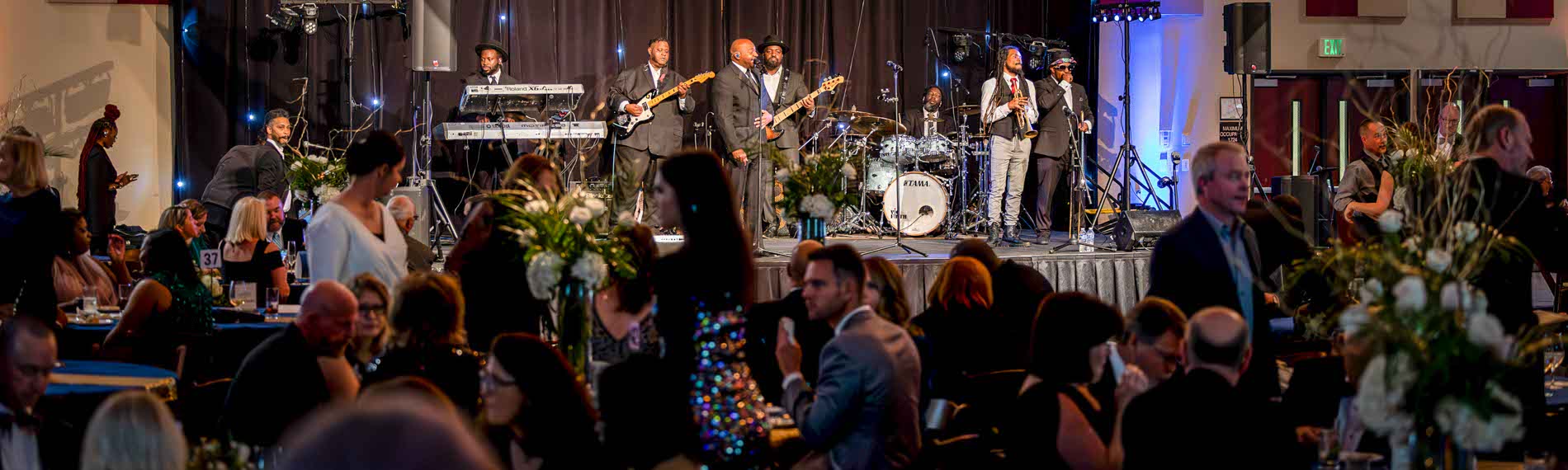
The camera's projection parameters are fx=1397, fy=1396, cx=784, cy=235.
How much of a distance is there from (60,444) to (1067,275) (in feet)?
24.6

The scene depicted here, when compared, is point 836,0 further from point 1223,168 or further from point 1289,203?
point 1223,168

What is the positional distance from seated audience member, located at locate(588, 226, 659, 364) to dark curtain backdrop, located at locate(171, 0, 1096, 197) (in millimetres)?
8588

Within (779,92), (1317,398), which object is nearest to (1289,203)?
(1317,398)

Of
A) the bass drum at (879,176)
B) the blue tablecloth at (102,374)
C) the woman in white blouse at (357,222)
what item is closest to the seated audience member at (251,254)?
the blue tablecloth at (102,374)

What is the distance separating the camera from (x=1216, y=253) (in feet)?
14.0

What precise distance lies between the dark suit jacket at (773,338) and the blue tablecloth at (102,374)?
6.74ft

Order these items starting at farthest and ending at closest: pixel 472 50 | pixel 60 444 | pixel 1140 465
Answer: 1. pixel 472 50
2. pixel 60 444
3. pixel 1140 465

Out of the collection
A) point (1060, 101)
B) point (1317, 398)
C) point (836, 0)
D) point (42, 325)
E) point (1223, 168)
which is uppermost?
point (836, 0)

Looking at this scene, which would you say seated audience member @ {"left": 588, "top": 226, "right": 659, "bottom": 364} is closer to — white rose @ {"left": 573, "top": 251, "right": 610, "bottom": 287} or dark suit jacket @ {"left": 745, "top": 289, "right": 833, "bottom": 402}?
white rose @ {"left": 573, "top": 251, "right": 610, "bottom": 287}

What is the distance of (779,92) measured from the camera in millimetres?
12250

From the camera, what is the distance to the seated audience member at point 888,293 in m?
5.04

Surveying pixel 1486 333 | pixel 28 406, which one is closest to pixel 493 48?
pixel 28 406

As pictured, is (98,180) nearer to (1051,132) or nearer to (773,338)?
(1051,132)

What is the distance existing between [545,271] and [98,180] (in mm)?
8799
